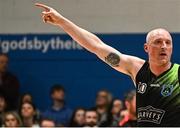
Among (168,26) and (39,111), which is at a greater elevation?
(168,26)

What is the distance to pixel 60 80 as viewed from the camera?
8641 mm

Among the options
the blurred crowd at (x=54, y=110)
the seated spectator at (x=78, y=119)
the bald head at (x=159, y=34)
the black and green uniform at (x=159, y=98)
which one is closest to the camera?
the black and green uniform at (x=159, y=98)

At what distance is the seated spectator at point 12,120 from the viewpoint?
689 centimetres

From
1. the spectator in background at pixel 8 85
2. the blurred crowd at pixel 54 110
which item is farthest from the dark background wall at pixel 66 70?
the spectator in background at pixel 8 85

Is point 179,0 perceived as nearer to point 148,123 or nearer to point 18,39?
point 148,123

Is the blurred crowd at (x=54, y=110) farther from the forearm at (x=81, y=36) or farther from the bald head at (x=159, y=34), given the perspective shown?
the bald head at (x=159, y=34)

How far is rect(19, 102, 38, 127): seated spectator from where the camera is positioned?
23.7ft

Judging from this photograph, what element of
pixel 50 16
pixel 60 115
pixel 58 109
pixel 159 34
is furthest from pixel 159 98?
pixel 58 109

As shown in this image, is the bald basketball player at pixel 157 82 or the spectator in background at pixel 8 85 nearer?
the bald basketball player at pixel 157 82

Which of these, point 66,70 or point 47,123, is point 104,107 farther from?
point 66,70

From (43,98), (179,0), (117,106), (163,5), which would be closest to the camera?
(179,0)

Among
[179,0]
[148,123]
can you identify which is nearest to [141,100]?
[148,123]

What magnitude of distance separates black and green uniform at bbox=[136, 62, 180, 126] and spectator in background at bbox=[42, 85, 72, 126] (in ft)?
10.5

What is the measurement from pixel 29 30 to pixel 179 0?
118 inches
